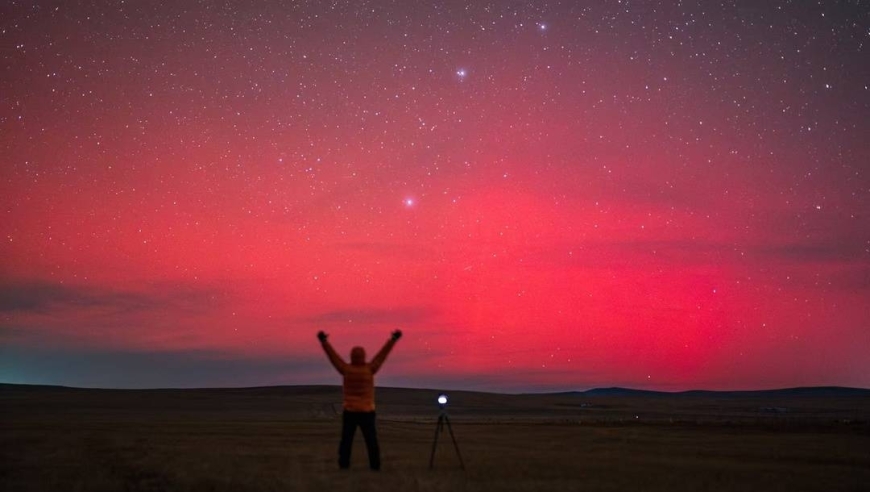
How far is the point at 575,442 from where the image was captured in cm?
2522

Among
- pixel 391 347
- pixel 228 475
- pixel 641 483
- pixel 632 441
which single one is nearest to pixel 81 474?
pixel 228 475

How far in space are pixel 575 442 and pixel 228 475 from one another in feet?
42.2

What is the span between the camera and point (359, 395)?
15414mm

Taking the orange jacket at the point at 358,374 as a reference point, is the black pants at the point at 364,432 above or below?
A: below

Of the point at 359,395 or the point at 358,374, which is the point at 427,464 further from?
the point at 358,374

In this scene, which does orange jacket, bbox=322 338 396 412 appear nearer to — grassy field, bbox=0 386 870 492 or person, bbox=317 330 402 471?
person, bbox=317 330 402 471


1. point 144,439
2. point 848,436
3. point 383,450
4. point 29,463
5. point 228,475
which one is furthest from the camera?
point 848,436

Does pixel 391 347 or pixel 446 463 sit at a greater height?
pixel 391 347

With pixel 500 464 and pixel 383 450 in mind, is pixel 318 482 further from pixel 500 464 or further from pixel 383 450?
pixel 383 450

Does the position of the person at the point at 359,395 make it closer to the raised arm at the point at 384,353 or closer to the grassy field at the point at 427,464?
the raised arm at the point at 384,353

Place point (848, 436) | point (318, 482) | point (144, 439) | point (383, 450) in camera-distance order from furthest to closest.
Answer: point (848, 436), point (144, 439), point (383, 450), point (318, 482)

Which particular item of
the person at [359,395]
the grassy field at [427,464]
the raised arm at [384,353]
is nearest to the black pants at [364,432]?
the person at [359,395]

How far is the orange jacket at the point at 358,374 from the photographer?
50.1ft

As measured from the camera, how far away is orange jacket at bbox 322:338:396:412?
15266 millimetres
